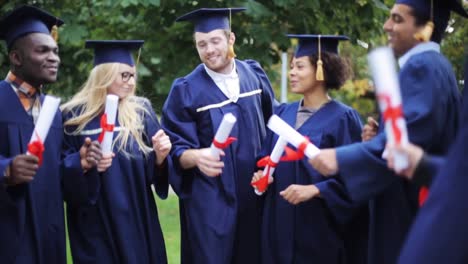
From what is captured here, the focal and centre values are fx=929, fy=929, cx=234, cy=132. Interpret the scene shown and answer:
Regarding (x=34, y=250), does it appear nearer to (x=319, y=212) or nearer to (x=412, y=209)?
(x=319, y=212)

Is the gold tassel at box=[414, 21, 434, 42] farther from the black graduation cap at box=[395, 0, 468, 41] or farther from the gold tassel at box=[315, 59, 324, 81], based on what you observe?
the gold tassel at box=[315, 59, 324, 81]

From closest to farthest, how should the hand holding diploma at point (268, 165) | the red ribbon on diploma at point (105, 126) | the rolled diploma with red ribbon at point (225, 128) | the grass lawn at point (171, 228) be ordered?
the rolled diploma with red ribbon at point (225, 128)
the red ribbon on diploma at point (105, 126)
the hand holding diploma at point (268, 165)
the grass lawn at point (171, 228)

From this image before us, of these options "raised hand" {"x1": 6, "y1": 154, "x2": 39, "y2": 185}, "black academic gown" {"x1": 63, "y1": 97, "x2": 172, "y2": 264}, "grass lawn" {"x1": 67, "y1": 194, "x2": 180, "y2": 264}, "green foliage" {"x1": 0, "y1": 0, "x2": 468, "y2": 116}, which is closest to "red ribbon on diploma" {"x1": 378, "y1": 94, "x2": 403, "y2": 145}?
"raised hand" {"x1": 6, "y1": 154, "x2": 39, "y2": 185}

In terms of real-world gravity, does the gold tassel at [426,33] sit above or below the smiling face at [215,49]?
above

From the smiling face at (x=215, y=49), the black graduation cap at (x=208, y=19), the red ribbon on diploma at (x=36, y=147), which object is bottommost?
the red ribbon on diploma at (x=36, y=147)

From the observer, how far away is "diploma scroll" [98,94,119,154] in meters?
6.25

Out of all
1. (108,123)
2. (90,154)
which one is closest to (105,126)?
(108,123)

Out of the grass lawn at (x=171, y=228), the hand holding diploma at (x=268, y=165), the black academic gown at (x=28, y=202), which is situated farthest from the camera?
the grass lawn at (x=171, y=228)

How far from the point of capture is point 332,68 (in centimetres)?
684

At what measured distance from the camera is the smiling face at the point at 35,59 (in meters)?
6.40

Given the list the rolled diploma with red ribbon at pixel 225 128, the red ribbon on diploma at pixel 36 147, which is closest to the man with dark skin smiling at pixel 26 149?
the red ribbon on diploma at pixel 36 147

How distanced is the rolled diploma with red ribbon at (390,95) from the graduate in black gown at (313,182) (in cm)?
262

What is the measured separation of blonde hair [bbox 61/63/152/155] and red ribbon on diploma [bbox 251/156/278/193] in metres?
0.86

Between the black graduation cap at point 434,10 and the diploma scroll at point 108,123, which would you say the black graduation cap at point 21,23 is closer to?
the diploma scroll at point 108,123
